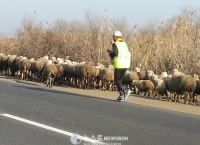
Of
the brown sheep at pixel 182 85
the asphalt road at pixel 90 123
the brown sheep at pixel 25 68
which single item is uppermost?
the brown sheep at pixel 25 68

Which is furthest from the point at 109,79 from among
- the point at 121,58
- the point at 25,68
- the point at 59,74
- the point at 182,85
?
the point at 25,68

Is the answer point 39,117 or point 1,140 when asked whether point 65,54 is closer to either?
point 39,117

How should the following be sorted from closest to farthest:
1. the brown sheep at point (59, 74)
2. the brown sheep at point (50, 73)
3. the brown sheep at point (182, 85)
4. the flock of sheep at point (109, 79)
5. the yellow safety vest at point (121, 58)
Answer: the yellow safety vest at point (121, 58) → the brown sheep at point (182, 85) → the flock of sheep at point (109, 79) → the brown sheep at point (50, 73) → the brown sheep at point (59, 74)

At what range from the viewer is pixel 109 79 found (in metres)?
18.3

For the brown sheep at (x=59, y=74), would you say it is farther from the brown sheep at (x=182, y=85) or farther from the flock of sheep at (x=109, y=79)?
the brown sheep at (x=182, y=85)

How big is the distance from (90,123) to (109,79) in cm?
921

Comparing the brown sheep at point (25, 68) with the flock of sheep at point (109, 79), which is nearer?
the flock of sheep at point (109, 79)

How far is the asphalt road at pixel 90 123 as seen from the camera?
7746mm

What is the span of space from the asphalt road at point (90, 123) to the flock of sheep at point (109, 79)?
12.6 ft

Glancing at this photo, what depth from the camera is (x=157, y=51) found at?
2184cm

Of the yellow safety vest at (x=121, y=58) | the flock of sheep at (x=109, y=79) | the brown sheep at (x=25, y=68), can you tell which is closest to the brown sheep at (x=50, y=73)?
the flock of sheep at (x=109, y=79)

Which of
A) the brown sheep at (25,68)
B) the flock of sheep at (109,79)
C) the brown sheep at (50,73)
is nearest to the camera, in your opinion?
the flock of sheep at (109,79)

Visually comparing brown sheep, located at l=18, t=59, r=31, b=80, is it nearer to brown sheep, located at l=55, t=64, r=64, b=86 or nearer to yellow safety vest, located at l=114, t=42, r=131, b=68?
brown sheep, located at l=55, t=64, r=64, b=86

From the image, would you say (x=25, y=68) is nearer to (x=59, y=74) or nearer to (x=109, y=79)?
(x=59, y=74)
